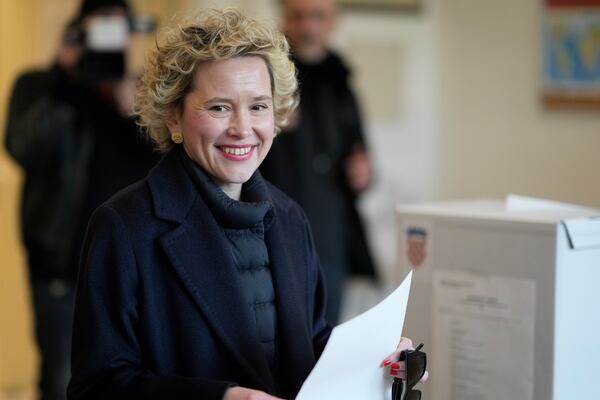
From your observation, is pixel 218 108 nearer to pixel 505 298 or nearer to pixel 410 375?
pixel 410 375

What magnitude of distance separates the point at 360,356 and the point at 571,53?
302cm

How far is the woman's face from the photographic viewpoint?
1.40 m

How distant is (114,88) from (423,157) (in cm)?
199

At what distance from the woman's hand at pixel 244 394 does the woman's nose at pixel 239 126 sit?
0.38m

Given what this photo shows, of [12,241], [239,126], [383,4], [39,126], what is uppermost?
[383,4]

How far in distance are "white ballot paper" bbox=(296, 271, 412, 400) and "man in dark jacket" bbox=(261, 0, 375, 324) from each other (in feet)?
6.04

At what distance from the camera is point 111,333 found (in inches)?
52.1

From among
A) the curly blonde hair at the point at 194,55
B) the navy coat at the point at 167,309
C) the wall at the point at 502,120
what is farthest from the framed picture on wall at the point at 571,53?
the navy coat at the point at 167,309

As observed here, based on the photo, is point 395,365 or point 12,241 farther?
point 12,241

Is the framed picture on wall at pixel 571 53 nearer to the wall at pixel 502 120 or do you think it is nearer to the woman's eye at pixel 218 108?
the wall at pixel 502 120

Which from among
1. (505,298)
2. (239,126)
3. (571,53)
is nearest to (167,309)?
(239,126)

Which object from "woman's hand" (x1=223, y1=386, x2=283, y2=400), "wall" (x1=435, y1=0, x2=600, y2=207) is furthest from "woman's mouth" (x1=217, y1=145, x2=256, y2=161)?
"wall" (x1=435, y1=0, x2=600, y2=207)

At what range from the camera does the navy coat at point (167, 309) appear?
132 centimetres

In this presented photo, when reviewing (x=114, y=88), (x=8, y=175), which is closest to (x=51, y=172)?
(x=114, y=88)
